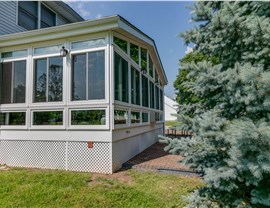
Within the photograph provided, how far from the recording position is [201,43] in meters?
3.13

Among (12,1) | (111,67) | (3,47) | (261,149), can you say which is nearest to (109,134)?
(111,67)

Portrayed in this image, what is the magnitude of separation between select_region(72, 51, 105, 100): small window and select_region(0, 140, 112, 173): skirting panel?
141 cm

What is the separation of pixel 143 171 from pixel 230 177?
12.1 ft

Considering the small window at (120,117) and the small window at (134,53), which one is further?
the small window at (134,53)

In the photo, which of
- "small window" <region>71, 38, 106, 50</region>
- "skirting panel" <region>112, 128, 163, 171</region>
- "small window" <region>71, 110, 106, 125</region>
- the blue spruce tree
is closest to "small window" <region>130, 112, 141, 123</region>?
"skirting panel" <region>112, 128, 163, 171</region>

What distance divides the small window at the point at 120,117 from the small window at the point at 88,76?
672 millimetres

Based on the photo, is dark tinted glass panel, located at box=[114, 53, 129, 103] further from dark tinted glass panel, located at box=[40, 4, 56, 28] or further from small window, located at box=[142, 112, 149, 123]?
dark tinted glass panel, located at box=[40, 4, 56, 28]

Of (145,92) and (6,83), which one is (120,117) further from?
(6,83)

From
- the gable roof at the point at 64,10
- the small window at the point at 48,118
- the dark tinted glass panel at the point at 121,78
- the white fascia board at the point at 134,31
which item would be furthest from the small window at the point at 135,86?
the gable roof at the point at 64,10

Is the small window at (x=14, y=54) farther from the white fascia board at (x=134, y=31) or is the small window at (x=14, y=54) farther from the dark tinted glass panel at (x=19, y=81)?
the white fascia board at (x=134, y=31)

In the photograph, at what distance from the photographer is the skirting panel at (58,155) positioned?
5.73 m

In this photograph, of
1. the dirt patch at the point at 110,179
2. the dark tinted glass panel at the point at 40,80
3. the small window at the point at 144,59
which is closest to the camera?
the dirt patch at the point at 110,179

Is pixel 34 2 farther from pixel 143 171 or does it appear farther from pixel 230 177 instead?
pixel 230 177

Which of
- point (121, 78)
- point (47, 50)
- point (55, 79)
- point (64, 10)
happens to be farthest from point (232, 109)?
point (64, 10)
